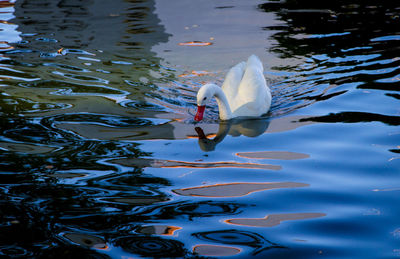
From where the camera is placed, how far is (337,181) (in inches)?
198

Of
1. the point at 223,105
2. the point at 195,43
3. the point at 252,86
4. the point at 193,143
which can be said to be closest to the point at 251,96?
the point at 252,86

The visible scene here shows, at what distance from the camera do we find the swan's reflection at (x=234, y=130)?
6311 mm

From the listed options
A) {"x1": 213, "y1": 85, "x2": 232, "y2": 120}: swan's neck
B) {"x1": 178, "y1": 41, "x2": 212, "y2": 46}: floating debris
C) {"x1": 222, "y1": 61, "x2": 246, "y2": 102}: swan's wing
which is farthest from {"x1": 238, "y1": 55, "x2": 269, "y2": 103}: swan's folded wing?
{"x1": 178, "y1": 41, "x2": 212, "y2": 46}: floating debris

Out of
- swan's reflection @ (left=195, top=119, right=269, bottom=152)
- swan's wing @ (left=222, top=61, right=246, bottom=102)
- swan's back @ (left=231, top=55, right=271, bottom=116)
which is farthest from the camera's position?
swan's wing @ (left=222, top=61, right=246, bottom=102)

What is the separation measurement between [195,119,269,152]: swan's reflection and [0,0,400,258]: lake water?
0.09 feet

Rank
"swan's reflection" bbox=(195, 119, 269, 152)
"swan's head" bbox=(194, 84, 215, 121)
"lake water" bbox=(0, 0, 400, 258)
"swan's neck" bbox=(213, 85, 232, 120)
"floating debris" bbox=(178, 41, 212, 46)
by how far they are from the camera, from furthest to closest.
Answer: "floating debris" bbox=(178, 41, 212, 46) < "swan's neck" bbox=(213, 85, 232, 120) < "swan's head" bbox=(194, 84, 215, 121) < "swan's reflection" bbox=(195, 119, 269, 152) < "lake water" bbox=(0, 0, 400, 258)

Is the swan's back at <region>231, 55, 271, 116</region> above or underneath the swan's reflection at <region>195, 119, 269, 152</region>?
above

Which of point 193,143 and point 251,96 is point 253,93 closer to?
point 251,96

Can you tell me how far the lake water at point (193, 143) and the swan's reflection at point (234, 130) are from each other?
26mm

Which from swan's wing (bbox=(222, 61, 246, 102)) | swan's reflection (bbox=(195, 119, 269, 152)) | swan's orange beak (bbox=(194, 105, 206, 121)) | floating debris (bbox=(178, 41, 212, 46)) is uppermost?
floating debris (bbox=(178, 41, 212, 46))

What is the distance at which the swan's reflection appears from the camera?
631 centimetres

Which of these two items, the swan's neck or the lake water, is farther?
the swan's neck

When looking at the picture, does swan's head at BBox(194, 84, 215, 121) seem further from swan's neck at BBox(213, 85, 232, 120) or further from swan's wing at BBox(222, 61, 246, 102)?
swan's wing at BBox(222, 61, 246, 102)

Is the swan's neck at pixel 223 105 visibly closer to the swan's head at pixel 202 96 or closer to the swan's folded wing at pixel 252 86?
the swan's head at pixel 202 96
